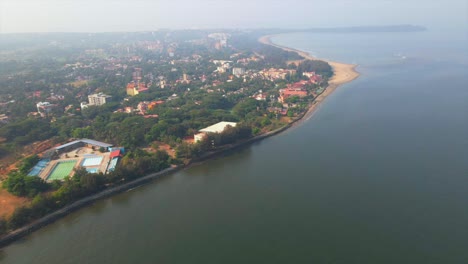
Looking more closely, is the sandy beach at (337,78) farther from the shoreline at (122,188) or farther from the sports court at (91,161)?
the sports court at (91,161)

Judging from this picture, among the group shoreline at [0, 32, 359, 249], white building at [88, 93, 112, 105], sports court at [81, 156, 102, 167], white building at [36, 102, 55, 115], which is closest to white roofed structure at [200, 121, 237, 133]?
shoreline at [0, 32, 359, 249]

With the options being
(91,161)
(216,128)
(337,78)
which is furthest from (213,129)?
(337,78)

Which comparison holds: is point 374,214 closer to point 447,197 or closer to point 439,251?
point 439,251

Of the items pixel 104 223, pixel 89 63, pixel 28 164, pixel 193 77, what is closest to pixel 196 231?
pixel 104 223

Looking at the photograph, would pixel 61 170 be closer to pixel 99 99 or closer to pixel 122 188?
pixel 122 188

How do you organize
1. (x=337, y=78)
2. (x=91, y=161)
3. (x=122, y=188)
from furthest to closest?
(x=337, y=78) → (x=91, y=161) → (x=122, y=188)

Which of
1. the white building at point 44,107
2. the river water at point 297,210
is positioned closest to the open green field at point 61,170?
the river water at point 297,210
